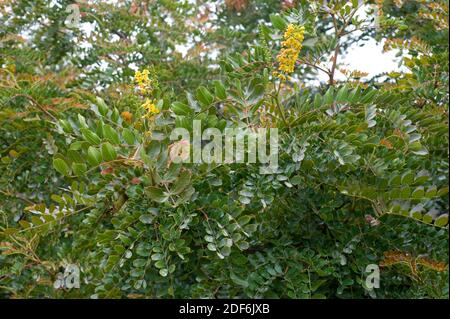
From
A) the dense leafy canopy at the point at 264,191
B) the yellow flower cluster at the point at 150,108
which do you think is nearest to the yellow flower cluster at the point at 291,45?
the dense leafy canopy at the point at 264,191

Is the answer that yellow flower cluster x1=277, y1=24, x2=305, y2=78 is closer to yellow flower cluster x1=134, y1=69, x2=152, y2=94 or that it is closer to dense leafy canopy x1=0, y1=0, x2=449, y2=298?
dense leafy canopy x1=0, y1=0, x2=449, y2=298

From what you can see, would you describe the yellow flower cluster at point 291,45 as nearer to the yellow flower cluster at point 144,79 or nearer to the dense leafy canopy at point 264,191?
the dense leafy canopy at point 264,191

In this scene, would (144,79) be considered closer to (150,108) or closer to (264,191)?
(150,108)

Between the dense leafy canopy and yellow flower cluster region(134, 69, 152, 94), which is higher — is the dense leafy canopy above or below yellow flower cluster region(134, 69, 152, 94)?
below

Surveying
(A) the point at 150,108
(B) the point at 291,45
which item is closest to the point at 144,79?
(A) the point at 150,108

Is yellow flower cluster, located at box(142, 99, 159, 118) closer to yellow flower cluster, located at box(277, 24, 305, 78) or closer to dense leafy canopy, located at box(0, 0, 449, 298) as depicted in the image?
dense leafy canopy, located at box(0, 0, 449, 298)

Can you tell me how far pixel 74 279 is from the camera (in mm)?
2062

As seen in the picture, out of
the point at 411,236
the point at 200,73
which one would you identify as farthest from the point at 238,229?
the point at 200,73

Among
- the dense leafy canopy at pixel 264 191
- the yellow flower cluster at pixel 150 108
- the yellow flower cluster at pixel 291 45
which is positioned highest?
the yellow flower cluster at pixel 291 45

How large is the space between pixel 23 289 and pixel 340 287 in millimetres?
1219

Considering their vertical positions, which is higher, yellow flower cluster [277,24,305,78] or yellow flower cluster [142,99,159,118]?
yellow flower cluster [277,24,305,78]

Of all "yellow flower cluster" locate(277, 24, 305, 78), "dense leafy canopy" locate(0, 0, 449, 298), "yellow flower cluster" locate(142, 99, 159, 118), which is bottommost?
"dense leafy canopy" locate(0, 0, 449, 298)

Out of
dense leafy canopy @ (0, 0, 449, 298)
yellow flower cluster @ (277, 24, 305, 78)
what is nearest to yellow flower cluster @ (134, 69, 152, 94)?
dense leafy canopy @ (0, 0, 449, 298)
